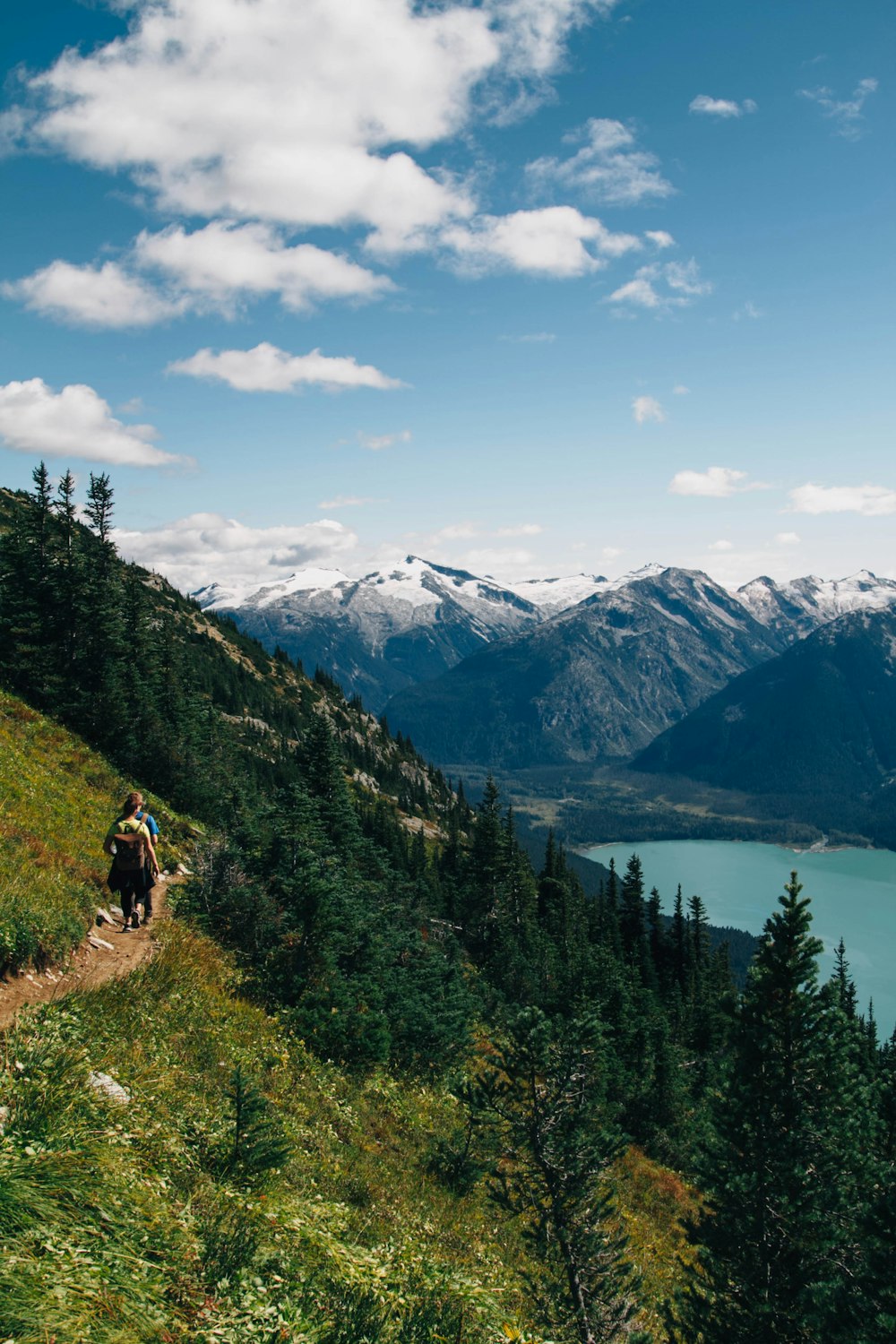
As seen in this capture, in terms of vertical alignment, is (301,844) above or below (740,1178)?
above

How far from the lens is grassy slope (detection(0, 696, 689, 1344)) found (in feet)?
18.6

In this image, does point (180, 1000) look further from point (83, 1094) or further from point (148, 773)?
point (148, 773)

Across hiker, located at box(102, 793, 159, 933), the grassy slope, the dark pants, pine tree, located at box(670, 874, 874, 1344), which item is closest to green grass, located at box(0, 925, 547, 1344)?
the grassy slope

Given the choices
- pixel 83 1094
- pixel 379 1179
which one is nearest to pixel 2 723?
pixel 379 1179

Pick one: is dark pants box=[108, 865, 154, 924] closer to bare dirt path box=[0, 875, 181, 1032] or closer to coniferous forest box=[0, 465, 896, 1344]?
bare dirt path box=[0, 875, 181, 1032]

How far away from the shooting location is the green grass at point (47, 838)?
13.4 m

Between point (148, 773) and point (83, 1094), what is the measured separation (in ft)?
136

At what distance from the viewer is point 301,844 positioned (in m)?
28.0

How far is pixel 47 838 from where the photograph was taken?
20344mm

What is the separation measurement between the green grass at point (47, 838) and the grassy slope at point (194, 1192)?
0.11 meters

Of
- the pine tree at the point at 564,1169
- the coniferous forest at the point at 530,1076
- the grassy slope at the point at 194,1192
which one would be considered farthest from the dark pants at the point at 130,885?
the pine tree at the point at 564,1169

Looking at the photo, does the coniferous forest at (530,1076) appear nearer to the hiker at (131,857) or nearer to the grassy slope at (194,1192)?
the grassy slope at (194,1192)

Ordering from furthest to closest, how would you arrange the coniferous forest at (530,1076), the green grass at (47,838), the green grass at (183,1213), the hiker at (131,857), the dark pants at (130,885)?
the coniferous forest at (530,1076) < the dark pants at (130,885) < the hiker at (131,857) < the green grass at (47,838) < the green grass at (183,1213)

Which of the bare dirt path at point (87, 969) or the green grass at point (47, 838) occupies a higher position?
the green grass at point (47, 838)
